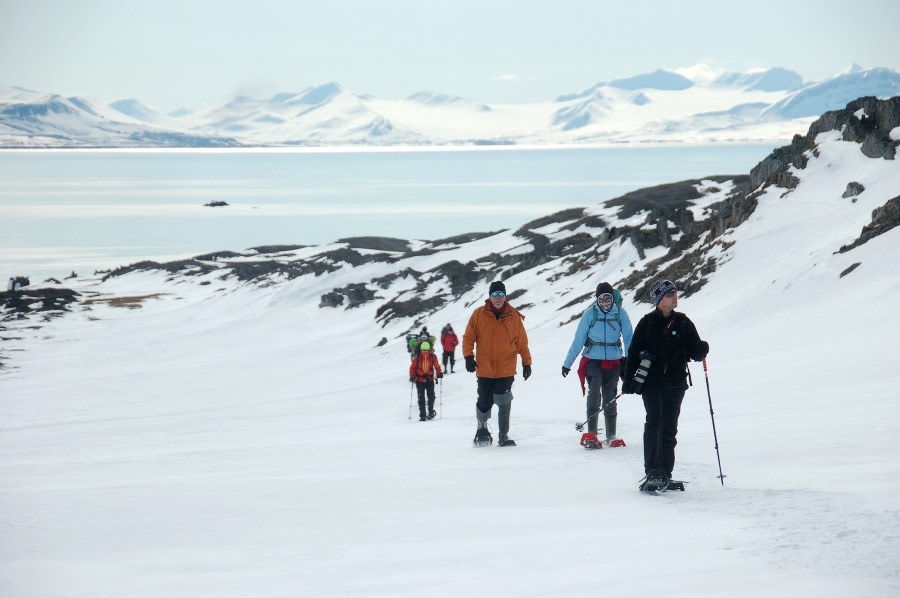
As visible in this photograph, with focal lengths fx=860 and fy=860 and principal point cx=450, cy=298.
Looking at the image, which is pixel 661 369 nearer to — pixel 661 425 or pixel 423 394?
pixel 661 425

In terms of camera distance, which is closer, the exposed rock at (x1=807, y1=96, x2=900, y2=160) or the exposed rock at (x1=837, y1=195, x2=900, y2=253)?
the exposed rock at (x1=837, y1=195, x2=900, y2=253)

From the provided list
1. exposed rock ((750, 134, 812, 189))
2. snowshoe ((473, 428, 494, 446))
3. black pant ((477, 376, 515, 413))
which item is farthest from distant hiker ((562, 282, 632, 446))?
exposed rock ((750, 134, 812, 189))

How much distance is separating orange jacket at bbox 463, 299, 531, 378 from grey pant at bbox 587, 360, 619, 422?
2.77 ft

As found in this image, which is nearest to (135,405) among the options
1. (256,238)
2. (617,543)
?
(617,543)

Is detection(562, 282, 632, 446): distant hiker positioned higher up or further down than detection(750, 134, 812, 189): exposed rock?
further down

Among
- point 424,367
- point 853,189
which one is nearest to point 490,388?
point 424,367

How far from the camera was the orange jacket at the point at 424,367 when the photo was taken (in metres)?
17.8

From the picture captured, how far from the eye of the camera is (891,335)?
46.1ft

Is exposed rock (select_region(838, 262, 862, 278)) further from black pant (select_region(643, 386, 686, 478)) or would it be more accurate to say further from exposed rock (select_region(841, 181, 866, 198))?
black pant (select_region(643, 386, 686, 478))

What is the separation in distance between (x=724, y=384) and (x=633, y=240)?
2465cm

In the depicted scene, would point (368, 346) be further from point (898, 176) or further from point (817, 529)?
point (817, 529)

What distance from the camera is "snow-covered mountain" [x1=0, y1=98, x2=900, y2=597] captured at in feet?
21.0

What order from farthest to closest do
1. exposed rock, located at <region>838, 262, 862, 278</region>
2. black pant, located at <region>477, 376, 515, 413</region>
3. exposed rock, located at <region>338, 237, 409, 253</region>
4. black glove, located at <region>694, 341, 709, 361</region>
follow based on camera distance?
exposed rock, located at <region>338, 237, 409, 253</region> < exposed rock, located at <region>838, 262, 862, 278</region> < black pant, located at <region>477, 376, 515, 413</region> < black glove, located at <region>694, 341, 709, 361</region>

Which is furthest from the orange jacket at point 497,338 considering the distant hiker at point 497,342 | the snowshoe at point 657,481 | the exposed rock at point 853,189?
the exposed rock at point 853,189
